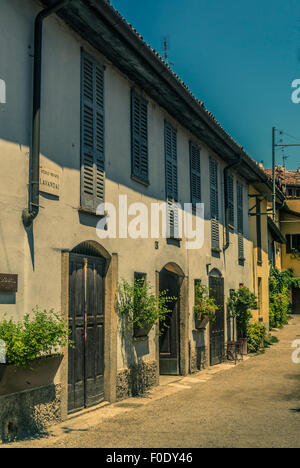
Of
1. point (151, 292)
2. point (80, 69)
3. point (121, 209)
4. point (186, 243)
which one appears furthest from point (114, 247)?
point (186, 243)

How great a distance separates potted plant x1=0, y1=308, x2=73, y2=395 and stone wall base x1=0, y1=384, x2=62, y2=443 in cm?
20

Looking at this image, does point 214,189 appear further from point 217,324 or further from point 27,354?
point 27,354

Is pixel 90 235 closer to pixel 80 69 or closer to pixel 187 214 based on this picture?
pixel 80 69

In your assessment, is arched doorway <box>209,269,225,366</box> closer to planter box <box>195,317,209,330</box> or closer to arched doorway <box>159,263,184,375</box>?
planter box <box>195,317,209,330</box>

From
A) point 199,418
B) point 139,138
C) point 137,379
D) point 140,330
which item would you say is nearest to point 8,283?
point 199,418

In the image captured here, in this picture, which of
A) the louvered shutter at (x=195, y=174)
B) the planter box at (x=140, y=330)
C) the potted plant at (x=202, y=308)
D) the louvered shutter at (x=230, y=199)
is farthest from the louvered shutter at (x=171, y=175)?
the louvered shutter at (x=230, y=199)

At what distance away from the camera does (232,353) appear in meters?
16.2

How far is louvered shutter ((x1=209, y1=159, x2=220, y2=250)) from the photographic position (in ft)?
50.9

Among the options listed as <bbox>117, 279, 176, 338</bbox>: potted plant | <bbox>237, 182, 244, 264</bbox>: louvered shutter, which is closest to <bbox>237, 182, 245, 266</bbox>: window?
<bbox>237, 182, 244, 264</bbox>: louvered shutter

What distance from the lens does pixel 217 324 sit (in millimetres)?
15680

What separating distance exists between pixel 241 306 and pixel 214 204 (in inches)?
137

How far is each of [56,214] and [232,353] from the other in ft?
32.3

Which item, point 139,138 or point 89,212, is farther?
point 139,138

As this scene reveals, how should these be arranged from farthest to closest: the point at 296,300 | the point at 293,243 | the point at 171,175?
the point at 296,300 < the point at 293,243 < the point at 171,175
